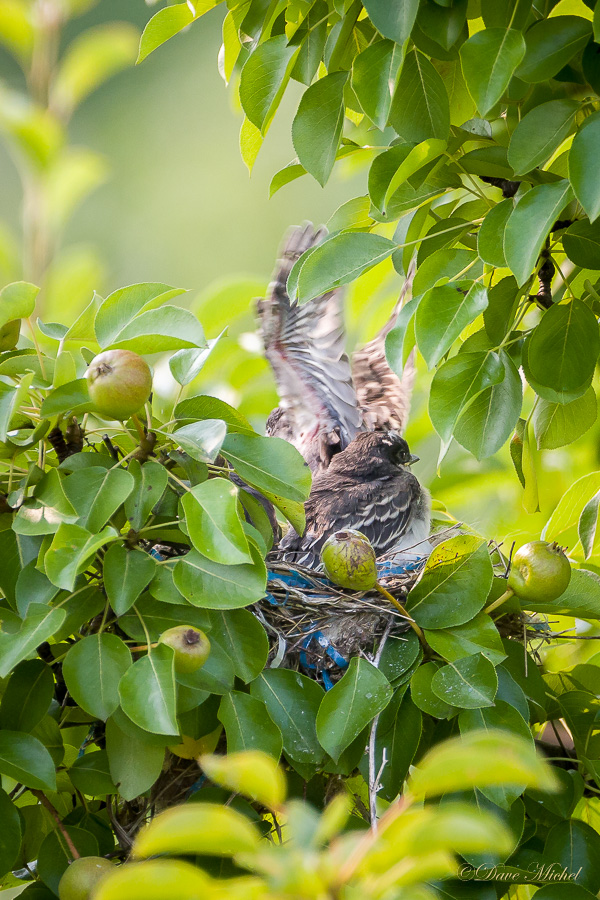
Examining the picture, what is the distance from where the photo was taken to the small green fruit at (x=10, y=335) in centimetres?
80

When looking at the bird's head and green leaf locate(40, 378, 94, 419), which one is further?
the bird's head

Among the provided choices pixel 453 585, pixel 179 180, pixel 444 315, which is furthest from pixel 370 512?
pixel 179 180

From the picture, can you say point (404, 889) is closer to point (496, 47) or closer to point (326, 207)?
point (496, 47)

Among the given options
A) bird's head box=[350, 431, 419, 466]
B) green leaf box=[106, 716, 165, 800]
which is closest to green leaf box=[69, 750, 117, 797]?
green leaf box=[106, 716, 165, 800]

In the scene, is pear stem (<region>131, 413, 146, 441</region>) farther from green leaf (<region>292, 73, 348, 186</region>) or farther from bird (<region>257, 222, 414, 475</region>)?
bird (<region>257, 222, 414, 475</region>)

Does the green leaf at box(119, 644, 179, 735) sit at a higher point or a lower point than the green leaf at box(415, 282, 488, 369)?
lower

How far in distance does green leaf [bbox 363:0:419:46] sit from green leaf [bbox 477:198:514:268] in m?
0.18

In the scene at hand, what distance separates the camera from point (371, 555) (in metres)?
0.86

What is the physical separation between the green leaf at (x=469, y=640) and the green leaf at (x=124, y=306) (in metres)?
0.43

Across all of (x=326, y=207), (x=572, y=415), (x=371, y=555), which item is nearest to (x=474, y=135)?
(x=572, y=415)

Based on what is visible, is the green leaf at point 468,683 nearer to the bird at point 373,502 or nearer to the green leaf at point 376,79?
the green leaf at point 376,79

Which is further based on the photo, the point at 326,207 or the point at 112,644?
the point at 326,207

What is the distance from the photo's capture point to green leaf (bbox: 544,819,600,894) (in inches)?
33.8

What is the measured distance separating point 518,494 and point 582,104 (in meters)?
0.94
